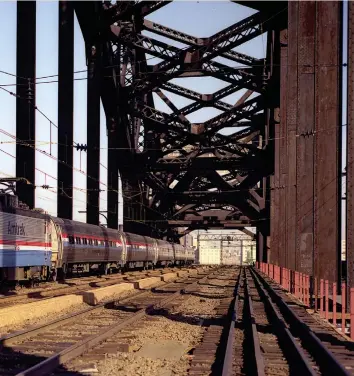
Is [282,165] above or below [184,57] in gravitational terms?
below

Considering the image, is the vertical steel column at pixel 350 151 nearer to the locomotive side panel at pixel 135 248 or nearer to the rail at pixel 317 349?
the rail at pixel 317 349

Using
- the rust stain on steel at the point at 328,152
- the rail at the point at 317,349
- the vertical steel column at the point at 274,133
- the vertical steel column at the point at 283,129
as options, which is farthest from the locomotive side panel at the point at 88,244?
the rail at the point at 317,349

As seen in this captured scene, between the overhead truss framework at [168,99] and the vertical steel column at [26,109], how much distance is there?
6006mm

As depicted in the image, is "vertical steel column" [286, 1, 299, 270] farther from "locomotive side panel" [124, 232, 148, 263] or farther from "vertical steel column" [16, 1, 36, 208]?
"locomotive side panel" [124, 232, 148, 263]

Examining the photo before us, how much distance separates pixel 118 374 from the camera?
8.42 m

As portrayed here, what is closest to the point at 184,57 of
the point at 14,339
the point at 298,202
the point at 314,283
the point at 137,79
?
the point at 137,79

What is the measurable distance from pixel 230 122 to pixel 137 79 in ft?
25.2

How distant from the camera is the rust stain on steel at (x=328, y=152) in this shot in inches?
780

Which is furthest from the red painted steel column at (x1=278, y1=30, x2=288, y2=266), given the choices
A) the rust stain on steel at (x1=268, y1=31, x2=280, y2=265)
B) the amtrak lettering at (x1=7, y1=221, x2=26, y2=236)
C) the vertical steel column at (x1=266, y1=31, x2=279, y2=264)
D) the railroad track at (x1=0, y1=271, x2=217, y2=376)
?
the railroad track at (x1=0, y1=271, x2=217, y2=376)

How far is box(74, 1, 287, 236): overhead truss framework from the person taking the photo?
39.2m

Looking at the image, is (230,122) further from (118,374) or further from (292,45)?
(118,374)

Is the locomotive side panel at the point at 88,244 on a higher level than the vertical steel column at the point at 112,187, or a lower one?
lower

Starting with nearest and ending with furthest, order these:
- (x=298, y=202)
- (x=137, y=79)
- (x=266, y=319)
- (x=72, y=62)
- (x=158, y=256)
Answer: (x=266, y=319) → (x=298, y=202) → (x=72, y=62) → (x=137, y=79) → (x=158, y=256)

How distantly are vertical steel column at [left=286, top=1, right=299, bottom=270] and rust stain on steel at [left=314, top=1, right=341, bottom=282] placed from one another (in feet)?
21.0
